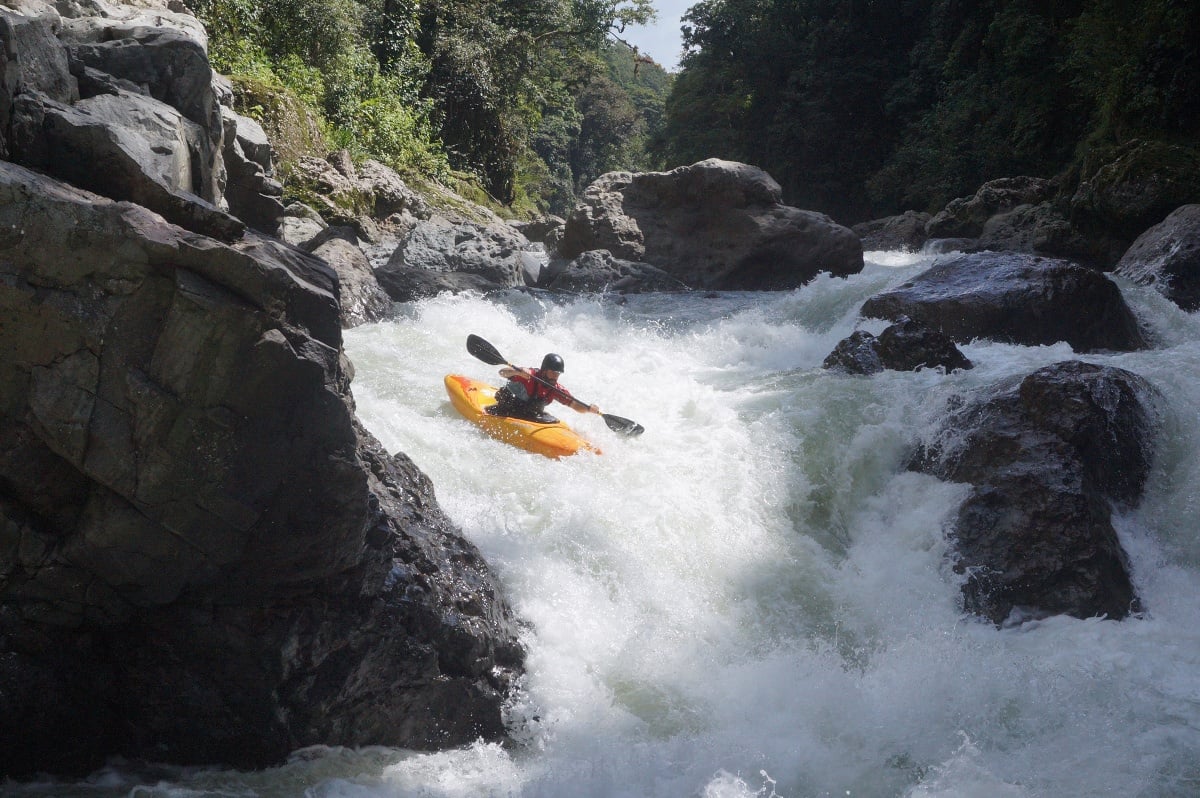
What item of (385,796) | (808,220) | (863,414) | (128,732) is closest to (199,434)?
(128,732)

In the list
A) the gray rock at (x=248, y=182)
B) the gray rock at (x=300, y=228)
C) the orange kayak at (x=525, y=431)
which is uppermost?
the gray rock at (x=248, y=182)

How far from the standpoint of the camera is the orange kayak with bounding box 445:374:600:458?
19.5ft

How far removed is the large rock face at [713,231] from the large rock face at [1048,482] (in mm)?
7094

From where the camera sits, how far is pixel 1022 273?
7.88 meters

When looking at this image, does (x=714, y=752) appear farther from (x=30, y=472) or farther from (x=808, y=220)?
(x=808, y=220)

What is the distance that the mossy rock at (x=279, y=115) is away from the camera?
10.2 metres

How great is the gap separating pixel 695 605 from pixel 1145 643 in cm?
210

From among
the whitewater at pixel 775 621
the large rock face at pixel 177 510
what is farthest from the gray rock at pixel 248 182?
the large rock face at pixel 177 510

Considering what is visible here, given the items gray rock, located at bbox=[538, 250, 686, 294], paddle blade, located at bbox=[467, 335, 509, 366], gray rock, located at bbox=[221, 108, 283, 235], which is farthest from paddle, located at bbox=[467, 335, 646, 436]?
gray rock, located at bbox=[538, 250, 686, 294]

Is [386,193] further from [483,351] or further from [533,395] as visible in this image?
[533,395]

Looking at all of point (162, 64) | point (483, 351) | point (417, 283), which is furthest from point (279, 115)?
point (162, 64)

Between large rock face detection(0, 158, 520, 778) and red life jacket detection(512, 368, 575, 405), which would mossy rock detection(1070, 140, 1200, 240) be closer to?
red life jacket detection(512, 368, 575, 405)

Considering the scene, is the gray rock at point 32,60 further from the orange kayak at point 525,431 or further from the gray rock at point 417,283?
the gray rock at point 417,283

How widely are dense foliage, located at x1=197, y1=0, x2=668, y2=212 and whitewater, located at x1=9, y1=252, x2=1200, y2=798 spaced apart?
6452 millimetres
